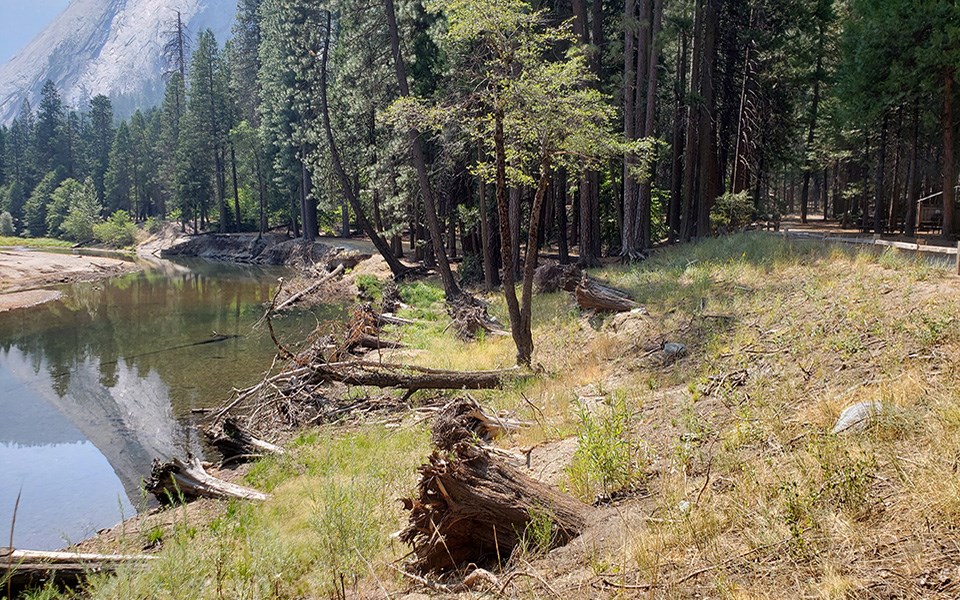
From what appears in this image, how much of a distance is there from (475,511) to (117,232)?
6990 cm

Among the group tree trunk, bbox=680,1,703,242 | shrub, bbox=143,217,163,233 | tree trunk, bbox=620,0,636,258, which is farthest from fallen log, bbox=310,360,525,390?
shrub, bbox=143,217,163,233

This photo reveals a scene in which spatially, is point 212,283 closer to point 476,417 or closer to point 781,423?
point 476,417

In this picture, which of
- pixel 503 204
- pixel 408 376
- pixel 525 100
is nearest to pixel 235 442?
pixel 408 376

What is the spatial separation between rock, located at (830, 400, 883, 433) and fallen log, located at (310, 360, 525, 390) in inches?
220

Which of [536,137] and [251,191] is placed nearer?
[536,137]

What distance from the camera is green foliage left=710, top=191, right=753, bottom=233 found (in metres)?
19.5

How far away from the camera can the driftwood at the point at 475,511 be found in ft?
14.6

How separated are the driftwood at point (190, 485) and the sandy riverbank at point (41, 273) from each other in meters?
25.7

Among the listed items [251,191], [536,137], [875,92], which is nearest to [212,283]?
[251,191]

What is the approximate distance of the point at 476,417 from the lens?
7645mm

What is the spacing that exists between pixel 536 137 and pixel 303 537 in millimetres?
6675

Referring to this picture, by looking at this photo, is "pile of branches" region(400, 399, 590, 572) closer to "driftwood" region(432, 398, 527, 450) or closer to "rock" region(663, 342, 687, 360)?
"driftwood" region(432, 398, 527, 450)

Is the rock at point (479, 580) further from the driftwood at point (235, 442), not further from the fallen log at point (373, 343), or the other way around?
the fallen log at point (373, 343)

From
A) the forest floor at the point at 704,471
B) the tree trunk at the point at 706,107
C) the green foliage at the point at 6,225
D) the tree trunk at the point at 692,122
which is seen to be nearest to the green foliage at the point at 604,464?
the forest floor at the point at 704,471
